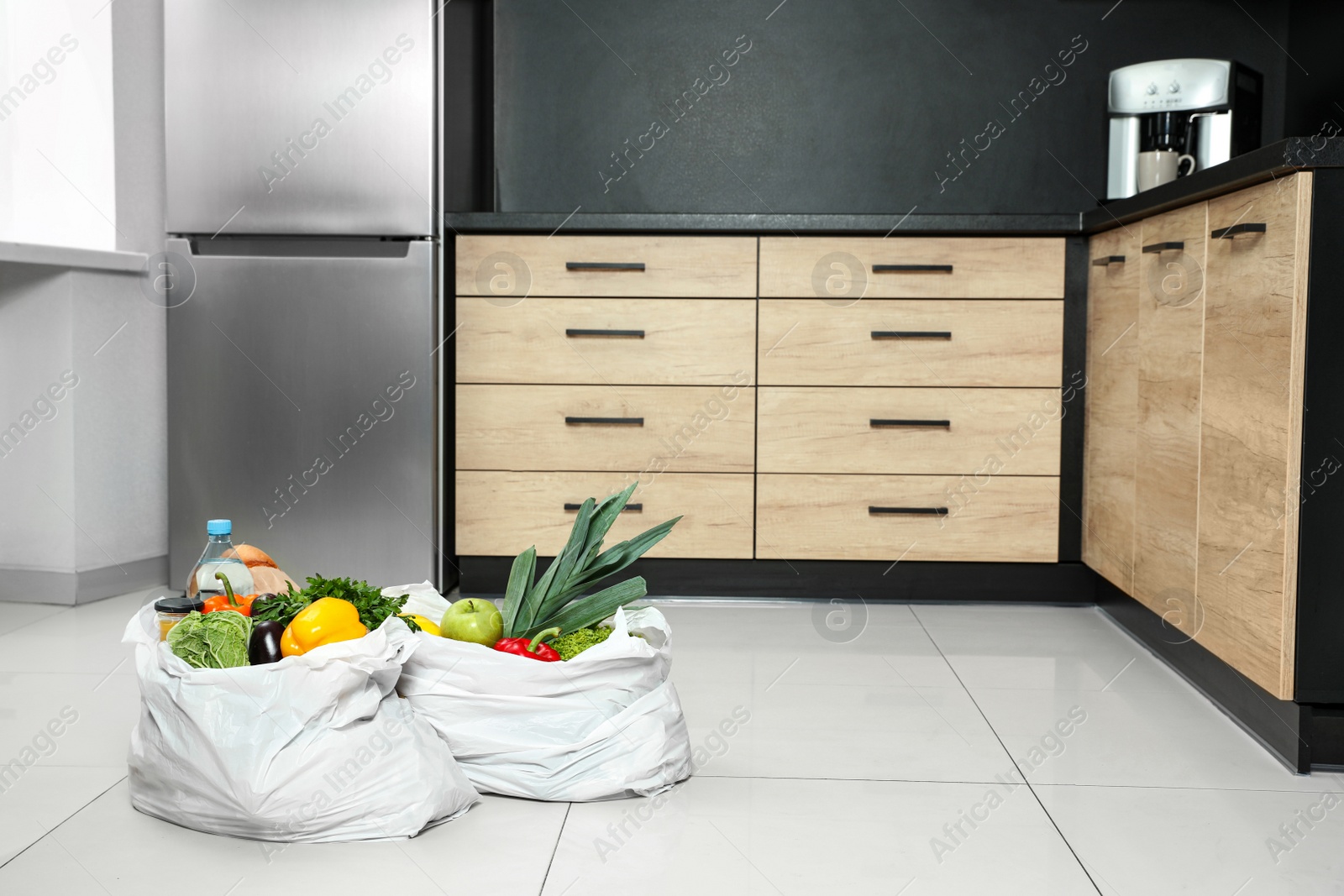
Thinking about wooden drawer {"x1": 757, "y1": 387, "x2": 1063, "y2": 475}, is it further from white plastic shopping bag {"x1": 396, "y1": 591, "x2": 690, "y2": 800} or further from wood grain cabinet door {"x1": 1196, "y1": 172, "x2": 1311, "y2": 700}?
white plastic shopping bag {"x1": 396, "y1": 591, "x2": 690, "y2": 800}

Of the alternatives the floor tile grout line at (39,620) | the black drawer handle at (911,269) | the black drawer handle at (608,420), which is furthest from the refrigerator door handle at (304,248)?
the black drawer handle at (911,269)

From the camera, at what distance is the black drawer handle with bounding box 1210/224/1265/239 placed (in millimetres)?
1729

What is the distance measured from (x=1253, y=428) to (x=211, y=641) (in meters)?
1.57

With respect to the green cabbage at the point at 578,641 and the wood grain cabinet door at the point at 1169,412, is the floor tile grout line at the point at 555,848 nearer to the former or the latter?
the green cabbage at the point at 578,641

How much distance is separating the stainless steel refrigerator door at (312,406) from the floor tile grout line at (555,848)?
50.4 inches

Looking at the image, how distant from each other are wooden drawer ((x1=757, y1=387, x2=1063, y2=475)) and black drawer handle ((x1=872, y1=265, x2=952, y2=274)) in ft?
0.93

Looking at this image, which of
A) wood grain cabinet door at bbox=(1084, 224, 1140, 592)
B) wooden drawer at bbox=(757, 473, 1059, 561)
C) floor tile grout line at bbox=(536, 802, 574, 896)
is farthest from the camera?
wooden drawer at bbox=(757, 473, 1059, 561)

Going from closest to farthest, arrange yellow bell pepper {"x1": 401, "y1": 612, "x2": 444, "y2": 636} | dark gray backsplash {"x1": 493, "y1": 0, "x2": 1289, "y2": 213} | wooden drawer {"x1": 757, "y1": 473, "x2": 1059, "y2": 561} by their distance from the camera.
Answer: yellow bell pepper {"x1": 401, "y1": 612, "x2": 444, "y2": 636} < wooden drawer {"x1": 757, "y1": 473, "x2": 1059, "y2": 561} < dark gray backsplash {"x1": 493, "y1": 0, "x2": 1289, "y2": 213}

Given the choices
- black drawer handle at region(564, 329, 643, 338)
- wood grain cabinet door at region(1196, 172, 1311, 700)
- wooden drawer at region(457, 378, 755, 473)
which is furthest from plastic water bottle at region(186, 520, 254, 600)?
wood grain cabinet door at region(1196, 172, 1311, 700)

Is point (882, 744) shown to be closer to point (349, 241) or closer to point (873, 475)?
point (873, 475)

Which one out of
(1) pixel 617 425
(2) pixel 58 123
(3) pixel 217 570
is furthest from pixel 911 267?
(2) pixel 58 123

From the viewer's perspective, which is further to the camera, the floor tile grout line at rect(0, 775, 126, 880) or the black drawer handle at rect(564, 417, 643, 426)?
the black drawer handle at rect(564, 417, 643, 426)

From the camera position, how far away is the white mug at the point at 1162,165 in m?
2.79

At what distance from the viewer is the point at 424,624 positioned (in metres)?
1.67
